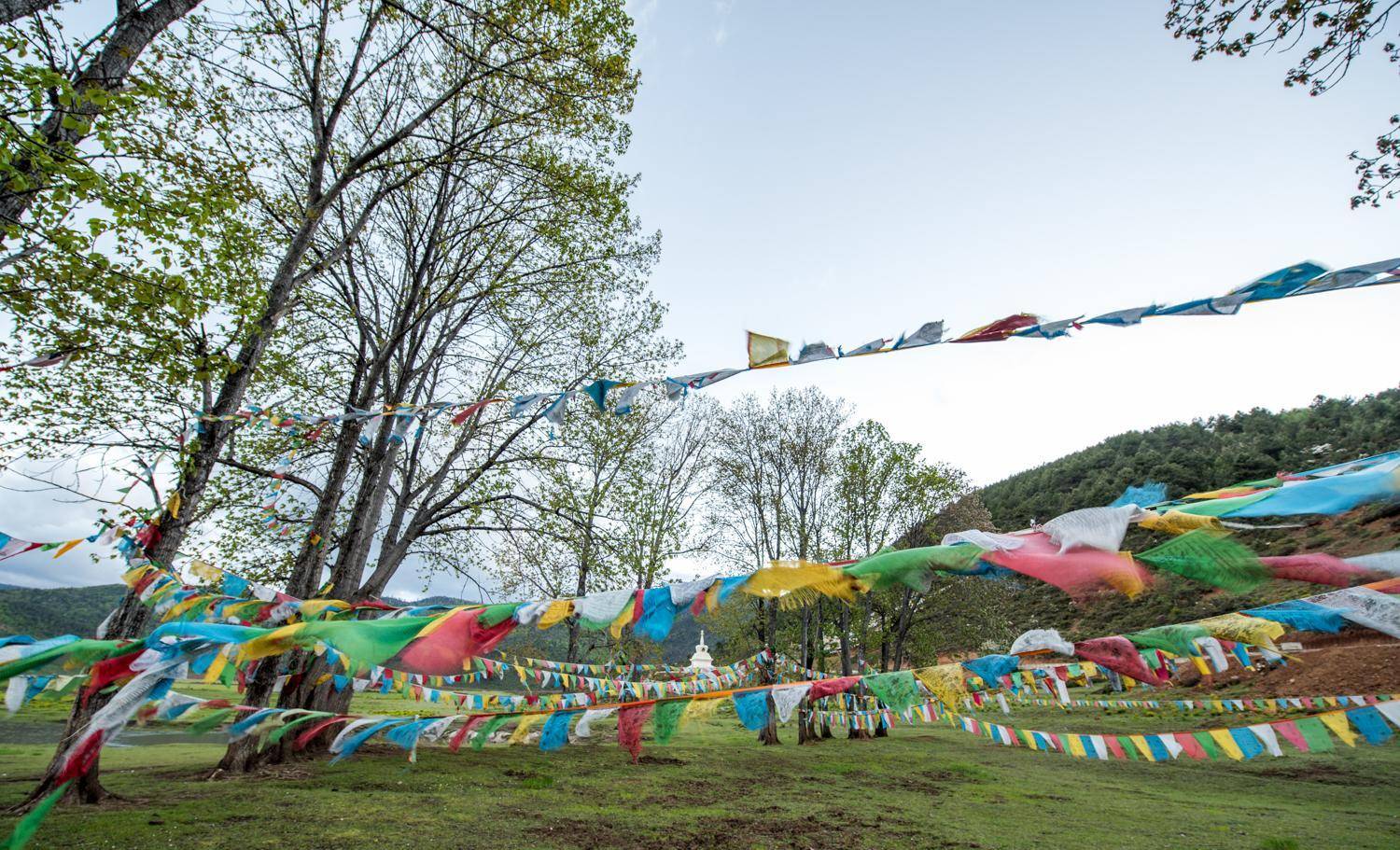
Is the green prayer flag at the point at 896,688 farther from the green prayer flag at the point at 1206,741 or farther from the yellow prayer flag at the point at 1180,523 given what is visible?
the green prayer flag at the point at 1206,741

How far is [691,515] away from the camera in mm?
20078

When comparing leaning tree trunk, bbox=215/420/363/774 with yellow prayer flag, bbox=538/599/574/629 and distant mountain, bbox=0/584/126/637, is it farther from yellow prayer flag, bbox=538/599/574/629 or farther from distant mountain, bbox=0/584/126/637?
distant mountain, bbox=0/584/126/637

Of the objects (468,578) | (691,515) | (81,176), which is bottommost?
(468,578)

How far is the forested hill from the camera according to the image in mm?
39009

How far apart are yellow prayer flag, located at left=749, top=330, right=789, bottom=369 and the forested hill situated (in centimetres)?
2988

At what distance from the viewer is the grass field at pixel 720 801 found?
6195mm

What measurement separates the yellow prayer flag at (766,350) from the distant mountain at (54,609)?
7801 centimetres

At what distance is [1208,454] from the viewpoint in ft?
148

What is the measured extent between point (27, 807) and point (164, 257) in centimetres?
569

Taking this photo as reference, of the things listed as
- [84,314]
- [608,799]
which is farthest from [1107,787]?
[84,314]

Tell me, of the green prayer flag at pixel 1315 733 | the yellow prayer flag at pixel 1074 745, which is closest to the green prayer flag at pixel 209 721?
the green prayer flag at pixel 1315 733

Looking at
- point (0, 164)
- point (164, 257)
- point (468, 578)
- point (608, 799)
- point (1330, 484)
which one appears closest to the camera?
point (1330, 484)

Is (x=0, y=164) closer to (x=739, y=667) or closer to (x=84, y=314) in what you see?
(x=84, y=314)

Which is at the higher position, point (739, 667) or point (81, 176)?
point (81, 176)
